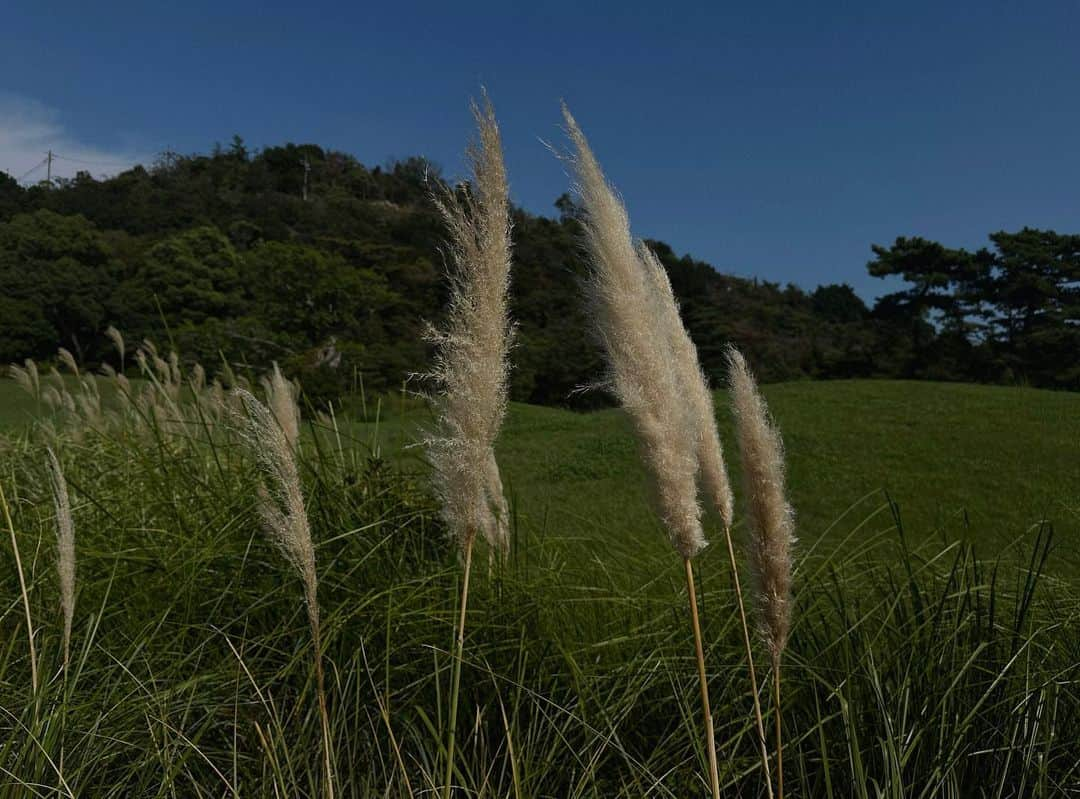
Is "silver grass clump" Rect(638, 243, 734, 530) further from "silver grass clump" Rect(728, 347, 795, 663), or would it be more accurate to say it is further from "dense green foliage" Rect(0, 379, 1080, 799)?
"dense green foliage" Rect(0, 379, 1080, 799)

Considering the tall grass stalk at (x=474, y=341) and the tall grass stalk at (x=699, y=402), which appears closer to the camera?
the tall grass stalk at (x=474, y=341)

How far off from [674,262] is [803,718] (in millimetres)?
30196

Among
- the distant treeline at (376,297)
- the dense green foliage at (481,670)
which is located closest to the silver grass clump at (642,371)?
the dense green foliage at (481,670)

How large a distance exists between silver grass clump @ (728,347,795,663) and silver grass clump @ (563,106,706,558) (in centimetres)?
16

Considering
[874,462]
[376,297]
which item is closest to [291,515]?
Answer: [874,462]

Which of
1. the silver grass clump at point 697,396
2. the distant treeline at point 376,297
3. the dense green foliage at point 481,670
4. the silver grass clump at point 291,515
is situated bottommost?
the dense green foliage at point 481,670

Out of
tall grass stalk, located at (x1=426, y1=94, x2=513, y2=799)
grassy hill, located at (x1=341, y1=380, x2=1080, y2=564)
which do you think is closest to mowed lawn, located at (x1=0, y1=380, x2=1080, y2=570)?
grassy hill, located at (x1=341, y1=380, x2=1080, y2=564)

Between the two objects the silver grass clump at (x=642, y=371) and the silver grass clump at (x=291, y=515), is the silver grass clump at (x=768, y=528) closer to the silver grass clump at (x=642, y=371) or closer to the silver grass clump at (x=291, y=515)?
the silver grass clump at (x=642, y=371)

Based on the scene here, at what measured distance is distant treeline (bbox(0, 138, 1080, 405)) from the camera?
21.8 metres

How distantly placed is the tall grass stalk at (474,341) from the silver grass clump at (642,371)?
0.57ft

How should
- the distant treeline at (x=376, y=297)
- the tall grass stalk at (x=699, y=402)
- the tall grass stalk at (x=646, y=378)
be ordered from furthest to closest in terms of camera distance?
1. the distant treeline at (x=376, y=297)
2. the tall grass stalk at (x=699, y=402)
3. the tall grass stalk at (x=646, y=378)

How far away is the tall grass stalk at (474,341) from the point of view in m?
1.23

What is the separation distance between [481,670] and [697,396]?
3.39ft

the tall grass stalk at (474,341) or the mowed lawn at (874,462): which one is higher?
the tall grass stalk at (474,341)
